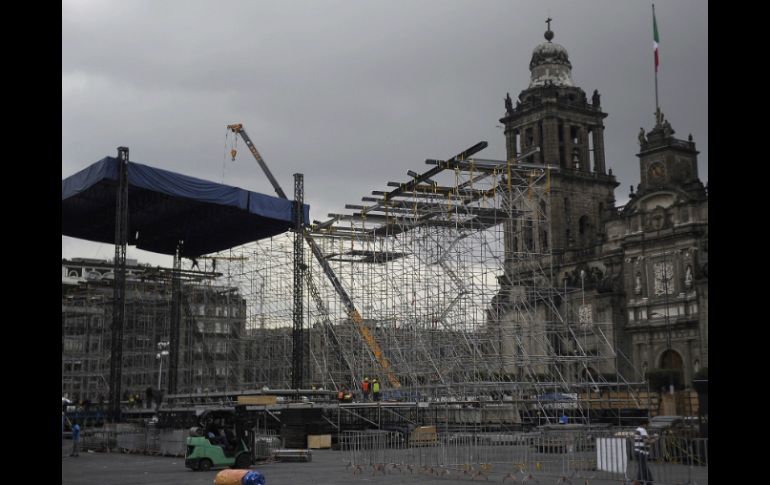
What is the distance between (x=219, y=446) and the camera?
23906 mm

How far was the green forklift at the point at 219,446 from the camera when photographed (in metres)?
23.6

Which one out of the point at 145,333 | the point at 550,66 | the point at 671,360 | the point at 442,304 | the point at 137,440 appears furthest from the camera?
the point at 550,66

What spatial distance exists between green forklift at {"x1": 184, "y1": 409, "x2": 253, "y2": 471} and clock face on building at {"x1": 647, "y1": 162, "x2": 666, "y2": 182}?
1496 inches

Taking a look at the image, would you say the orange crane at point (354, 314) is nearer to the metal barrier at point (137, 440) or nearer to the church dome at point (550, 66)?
the metal barrier at point (137, 440)

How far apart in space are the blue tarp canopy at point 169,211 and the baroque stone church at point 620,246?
14153 mm

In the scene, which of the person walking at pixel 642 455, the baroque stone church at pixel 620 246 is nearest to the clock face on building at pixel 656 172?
the baroque stone church at pixel 620 246

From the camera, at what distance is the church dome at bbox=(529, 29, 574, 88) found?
68.4 meters

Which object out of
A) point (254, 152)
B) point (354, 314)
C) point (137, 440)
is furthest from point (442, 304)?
point (254, 152)

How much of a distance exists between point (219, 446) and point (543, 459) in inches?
356

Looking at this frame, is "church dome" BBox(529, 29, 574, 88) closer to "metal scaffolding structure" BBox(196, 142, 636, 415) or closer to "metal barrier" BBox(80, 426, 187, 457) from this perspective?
"metal scaffolding structure" BBox(196, 142, 636, 415)

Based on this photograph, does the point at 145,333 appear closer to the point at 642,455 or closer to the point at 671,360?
the point at 671,360
